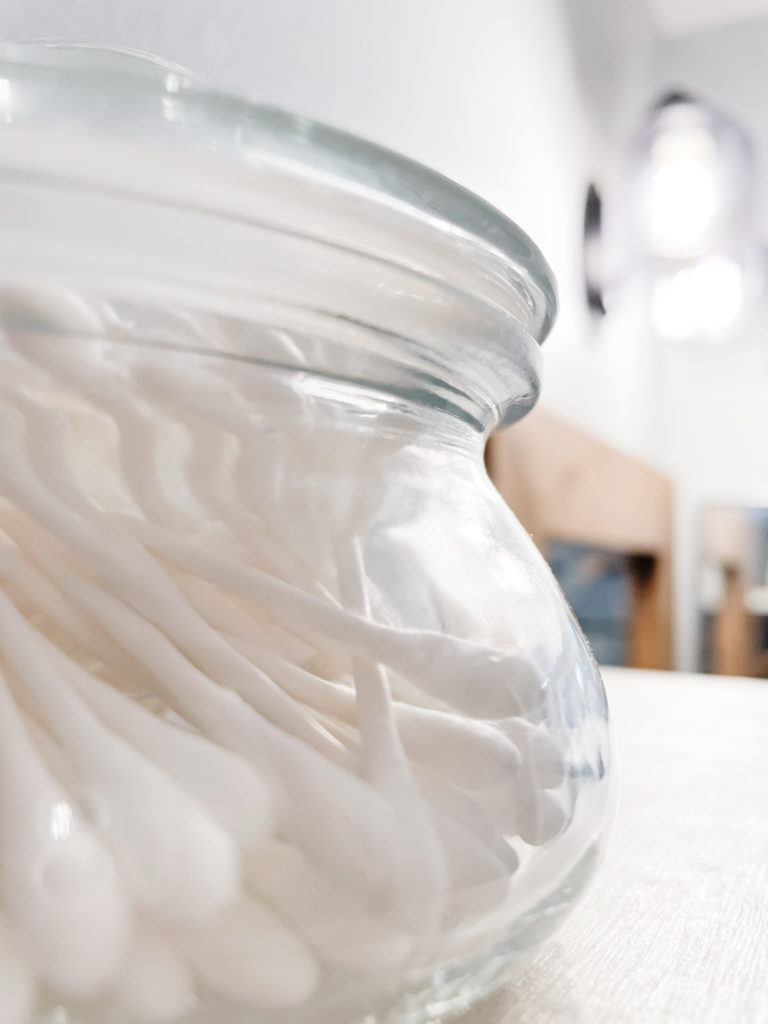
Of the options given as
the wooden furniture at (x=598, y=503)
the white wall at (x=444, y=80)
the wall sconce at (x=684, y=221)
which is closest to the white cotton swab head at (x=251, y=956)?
the white wall at (x=444, y=80)

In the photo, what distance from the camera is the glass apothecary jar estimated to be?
0.29 ft

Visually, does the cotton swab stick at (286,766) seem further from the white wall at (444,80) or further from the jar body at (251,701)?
the white wall at (444,80)

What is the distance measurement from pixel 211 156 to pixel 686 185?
945 mm

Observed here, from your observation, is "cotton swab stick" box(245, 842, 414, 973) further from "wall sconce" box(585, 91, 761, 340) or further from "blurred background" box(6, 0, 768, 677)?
"wall sconce" box(585, 91, 761, 340)

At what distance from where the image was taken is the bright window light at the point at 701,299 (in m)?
1.00

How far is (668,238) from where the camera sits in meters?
0.96

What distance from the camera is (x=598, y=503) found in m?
0.90

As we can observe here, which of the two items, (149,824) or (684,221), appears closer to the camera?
(149,824)

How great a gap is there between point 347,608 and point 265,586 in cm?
1

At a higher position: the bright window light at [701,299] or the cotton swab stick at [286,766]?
the cotton swab stick at [286,766]

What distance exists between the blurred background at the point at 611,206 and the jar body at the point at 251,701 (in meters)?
0.17

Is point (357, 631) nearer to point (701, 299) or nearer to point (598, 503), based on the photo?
point (598, 503)

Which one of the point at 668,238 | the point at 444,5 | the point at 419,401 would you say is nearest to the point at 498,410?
the point at 419,401

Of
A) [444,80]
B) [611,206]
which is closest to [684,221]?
[611,206]
